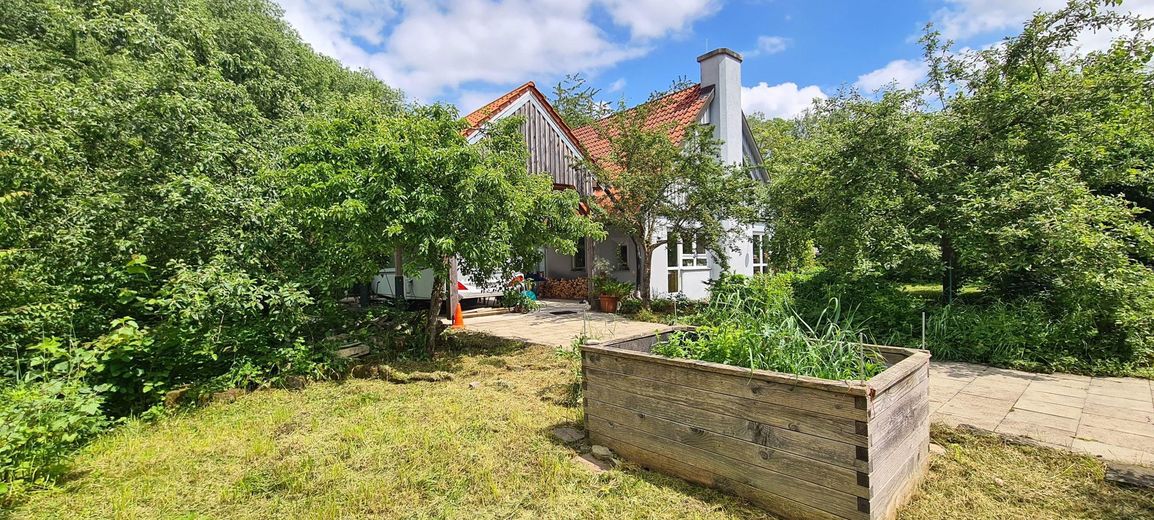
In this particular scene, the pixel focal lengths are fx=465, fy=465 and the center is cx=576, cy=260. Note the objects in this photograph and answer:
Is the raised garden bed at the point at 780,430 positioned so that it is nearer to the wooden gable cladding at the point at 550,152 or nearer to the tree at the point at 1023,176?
the tree at the point at 1023,176

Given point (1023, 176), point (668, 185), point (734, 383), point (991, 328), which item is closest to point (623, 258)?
point (668, 185)

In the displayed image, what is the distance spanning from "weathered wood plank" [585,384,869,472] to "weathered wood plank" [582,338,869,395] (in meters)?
0.25

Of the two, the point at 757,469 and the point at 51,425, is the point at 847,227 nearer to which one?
the point at 757,469

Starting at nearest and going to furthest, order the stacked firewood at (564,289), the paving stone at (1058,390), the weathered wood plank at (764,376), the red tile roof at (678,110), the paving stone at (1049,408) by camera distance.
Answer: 1. the weathered wood plank at (764,376)
2. the paving stone at (1049,408)
3. the paving stone at (1058,390)
4. the red tile roof at (678,110)
5. the stacked firewood at (564,289)

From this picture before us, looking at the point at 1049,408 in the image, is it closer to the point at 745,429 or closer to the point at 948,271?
the point at 948,271

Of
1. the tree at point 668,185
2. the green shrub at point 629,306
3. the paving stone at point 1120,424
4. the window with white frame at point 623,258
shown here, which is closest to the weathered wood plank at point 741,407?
the paving stone at point 1120,424

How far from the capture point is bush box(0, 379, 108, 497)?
2.79 metres

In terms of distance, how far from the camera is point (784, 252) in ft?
31.2

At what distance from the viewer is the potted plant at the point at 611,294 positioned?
11.2 m

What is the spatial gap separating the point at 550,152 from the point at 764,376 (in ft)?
33.4

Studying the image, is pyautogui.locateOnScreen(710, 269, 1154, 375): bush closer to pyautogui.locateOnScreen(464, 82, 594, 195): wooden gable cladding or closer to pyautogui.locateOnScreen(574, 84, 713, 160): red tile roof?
pyautogui.locateOnScreen(464, 82, 594, 195): wooden gable cladding

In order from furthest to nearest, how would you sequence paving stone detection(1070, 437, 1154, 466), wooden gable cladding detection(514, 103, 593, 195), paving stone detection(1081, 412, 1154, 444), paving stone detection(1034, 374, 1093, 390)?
wooden gable cladding detection(514, 103, 593, 195)
paving stone detection(1034, 374, 1093, 390)
paving stone detection(1081, 412, 1154, 444)
paving stone detection(1070, 437, 1154, 466)

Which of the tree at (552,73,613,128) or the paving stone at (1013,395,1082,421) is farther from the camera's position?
the tree at (552,73,613,128)

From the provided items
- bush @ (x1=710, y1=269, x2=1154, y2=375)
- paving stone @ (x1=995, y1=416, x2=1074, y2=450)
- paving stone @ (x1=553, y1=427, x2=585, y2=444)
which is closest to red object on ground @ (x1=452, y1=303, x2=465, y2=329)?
bush @ (x1=710, y1=269, x2=1154, y2=375)
